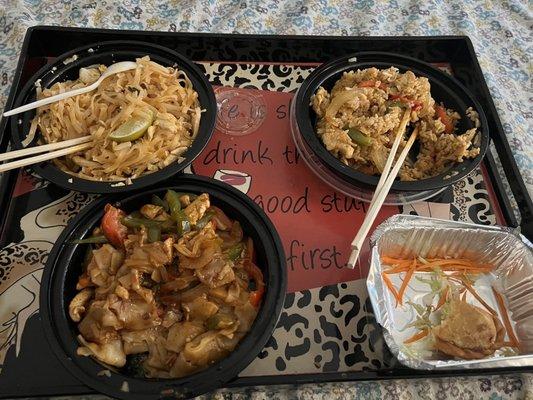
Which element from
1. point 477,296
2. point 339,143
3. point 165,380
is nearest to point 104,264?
point 165,380

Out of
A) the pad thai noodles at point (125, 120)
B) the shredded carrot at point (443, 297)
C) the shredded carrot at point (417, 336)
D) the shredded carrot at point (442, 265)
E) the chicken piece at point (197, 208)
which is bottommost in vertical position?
the shredded carrot at point (417, 336)

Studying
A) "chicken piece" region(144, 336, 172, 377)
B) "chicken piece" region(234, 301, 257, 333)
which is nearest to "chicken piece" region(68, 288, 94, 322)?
"chicken piece" region(144, 336, 172, 377)

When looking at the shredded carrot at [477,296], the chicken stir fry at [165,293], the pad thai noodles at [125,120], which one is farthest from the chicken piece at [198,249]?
the shredded carrot at [477,296]

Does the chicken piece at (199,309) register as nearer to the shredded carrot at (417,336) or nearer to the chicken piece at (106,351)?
the chicken piece at (106,351)

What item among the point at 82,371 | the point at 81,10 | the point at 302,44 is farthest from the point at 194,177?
the point at 81,10

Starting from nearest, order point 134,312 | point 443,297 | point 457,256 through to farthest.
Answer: point 134,312 < point 443,297 < point 457,256

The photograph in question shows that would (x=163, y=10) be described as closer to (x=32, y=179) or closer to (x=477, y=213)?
(x=32, y=179)

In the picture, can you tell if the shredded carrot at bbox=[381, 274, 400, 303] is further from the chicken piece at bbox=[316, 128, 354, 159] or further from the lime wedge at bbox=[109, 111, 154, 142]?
the lime wedge at bbox=[109, 111, 154, 142]

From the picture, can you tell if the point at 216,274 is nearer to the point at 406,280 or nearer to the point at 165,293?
the point at 165,293
